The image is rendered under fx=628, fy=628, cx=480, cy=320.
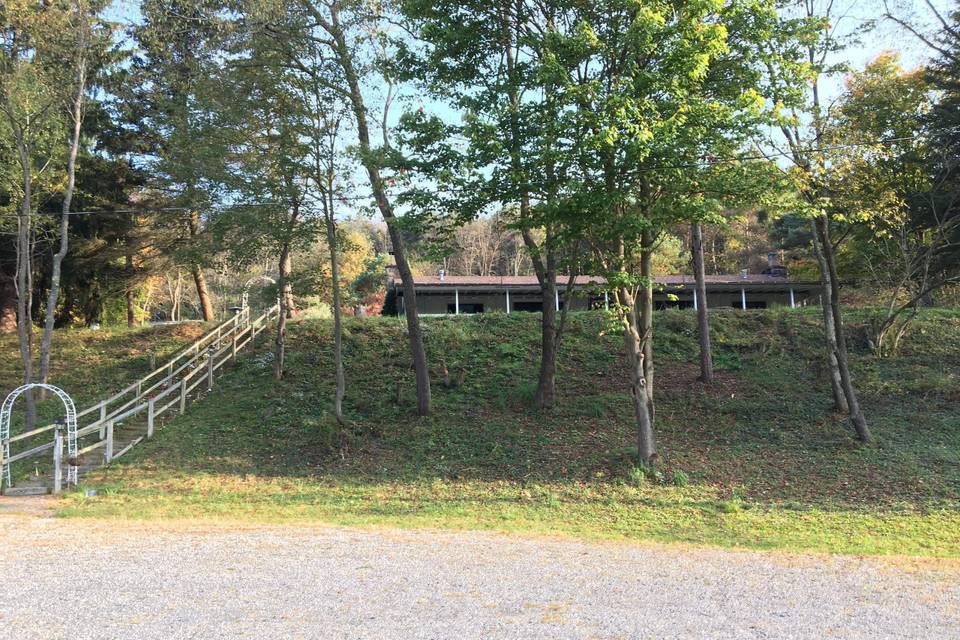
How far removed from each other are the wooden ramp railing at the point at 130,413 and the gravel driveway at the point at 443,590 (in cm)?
411

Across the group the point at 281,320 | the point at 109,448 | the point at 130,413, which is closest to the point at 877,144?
the point at 281,320

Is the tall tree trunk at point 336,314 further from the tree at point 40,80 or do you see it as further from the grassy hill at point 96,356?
the grassy hill at point 96,356

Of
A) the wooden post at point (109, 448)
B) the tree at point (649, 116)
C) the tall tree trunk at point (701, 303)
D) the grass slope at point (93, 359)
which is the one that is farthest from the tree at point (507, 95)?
the grass slope at point (93, 359)

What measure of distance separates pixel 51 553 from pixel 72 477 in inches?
182

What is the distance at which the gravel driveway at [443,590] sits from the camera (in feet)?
14.8

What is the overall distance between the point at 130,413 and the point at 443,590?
9.05m

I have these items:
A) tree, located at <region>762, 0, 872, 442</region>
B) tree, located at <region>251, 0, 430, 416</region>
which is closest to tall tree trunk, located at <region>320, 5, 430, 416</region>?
tree, located at <region>251, 0, 430, 416</region>

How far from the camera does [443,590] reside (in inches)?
211

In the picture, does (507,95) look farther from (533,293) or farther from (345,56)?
(533,293)

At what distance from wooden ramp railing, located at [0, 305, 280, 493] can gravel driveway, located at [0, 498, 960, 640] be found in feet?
13.5

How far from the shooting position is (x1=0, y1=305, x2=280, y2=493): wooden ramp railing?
34.9 feet

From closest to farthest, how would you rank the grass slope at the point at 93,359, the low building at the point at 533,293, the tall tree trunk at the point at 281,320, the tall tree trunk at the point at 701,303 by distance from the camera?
the tall tree trunk at the point at 701,303
the tall tree trunk at the point at 281,320
the grass slope at the point at 93,359
the low building at the point at 533,293

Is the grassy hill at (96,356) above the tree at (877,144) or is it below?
below

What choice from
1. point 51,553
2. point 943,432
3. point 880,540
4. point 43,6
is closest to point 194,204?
point 43,6
